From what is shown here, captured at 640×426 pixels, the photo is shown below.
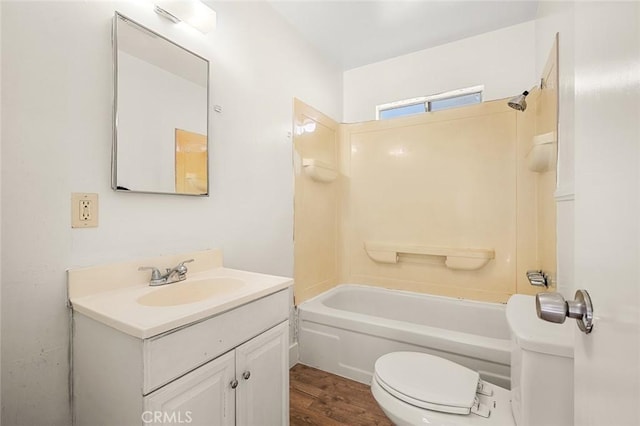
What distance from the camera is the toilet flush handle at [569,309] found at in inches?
18.9

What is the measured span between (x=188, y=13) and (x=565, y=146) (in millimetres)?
1851

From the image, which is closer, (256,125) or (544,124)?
(544,124)

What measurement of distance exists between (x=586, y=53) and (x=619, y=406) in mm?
584

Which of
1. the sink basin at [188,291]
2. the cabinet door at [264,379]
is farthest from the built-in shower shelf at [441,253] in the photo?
the sink basin at [188,291]

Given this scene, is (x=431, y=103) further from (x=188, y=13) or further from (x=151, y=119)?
(x=151, y=119)

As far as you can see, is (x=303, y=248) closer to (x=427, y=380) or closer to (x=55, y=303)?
(x=427, y=380)

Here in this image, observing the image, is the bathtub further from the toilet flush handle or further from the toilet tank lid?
the toilet flush handle

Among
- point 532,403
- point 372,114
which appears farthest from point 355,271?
point 532,403

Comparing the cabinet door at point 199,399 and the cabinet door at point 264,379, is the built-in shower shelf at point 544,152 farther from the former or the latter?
the cabinet door at point 199,399

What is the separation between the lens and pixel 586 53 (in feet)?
1.79

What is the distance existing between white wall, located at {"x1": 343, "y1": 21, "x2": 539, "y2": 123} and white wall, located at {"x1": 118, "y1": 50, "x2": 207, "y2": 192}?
1.83 metres

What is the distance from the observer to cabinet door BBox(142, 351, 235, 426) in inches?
34.5

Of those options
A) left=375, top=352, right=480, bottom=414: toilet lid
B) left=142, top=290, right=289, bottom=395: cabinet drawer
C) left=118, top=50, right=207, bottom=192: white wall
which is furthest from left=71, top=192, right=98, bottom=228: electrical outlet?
left=375, top=352, right=480, bottom=414: toilet lid

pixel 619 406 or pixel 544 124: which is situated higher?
pixel 544 124
